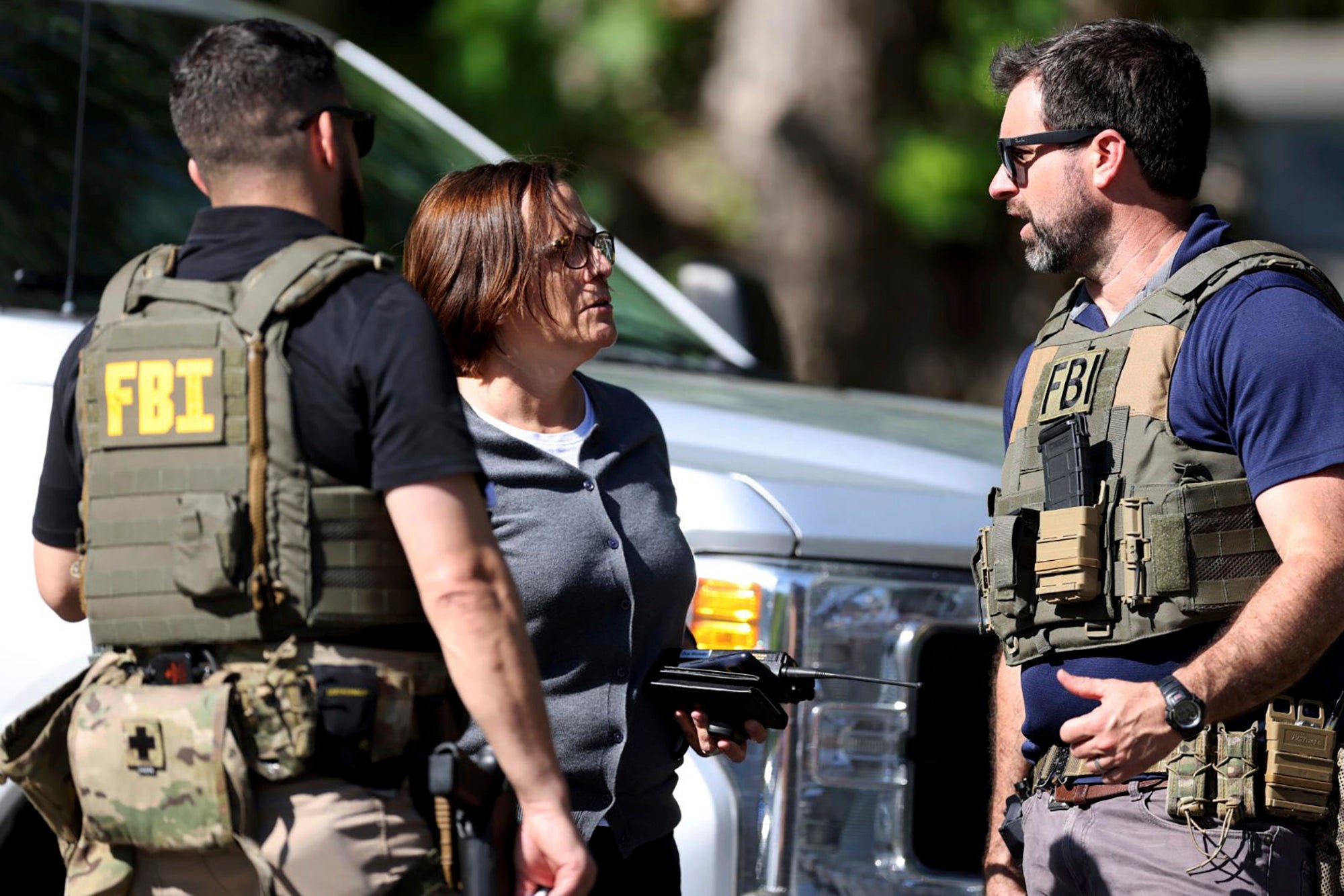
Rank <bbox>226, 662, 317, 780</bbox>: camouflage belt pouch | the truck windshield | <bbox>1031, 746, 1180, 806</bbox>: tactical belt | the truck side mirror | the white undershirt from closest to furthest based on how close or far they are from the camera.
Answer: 1. <bbox>226, 662, 317, 780</bbox>: camouflage belt pouch
2. <bbox>1031, 746, 1180, 806</bbox>: tactical belt
3. the white undershirt
4. the truck windshield
5. the truck side mirror

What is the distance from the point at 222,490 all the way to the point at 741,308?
2.61 meters

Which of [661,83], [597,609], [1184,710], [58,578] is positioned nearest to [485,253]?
[597,609]

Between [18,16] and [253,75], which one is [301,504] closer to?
[253,75]

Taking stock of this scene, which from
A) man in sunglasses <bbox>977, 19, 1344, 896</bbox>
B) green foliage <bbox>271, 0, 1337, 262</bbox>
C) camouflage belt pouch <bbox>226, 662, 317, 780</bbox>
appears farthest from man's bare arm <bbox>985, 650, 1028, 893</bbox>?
green foliage <bbox>271, 0, 1337, 262</bbox>

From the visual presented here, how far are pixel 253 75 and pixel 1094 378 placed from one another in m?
1.26

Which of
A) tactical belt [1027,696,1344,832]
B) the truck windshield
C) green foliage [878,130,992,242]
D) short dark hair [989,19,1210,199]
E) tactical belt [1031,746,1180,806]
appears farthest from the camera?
green foliage [878,130,992,242]

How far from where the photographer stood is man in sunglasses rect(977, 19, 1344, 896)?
8.24 ft

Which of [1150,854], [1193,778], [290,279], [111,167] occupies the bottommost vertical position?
[1150,854]

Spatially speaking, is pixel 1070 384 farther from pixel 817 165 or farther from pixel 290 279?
pixel 817 165

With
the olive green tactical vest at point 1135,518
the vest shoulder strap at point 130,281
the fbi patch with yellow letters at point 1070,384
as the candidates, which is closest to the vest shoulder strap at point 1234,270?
the olive green tactical vest at point 1135,518

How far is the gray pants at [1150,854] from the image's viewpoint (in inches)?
103

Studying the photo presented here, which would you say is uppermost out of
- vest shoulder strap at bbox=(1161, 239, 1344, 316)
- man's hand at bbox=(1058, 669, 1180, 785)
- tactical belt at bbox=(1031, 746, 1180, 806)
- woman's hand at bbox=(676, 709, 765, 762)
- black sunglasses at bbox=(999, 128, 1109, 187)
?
black sunglasses at bbox=(999, 128, 1109, 187)

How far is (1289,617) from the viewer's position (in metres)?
2.47

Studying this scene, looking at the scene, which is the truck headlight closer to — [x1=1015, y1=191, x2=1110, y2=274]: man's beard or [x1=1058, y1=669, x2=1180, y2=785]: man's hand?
[x1=1015, y1=191, x2=1110, y2=274]: man's beard
